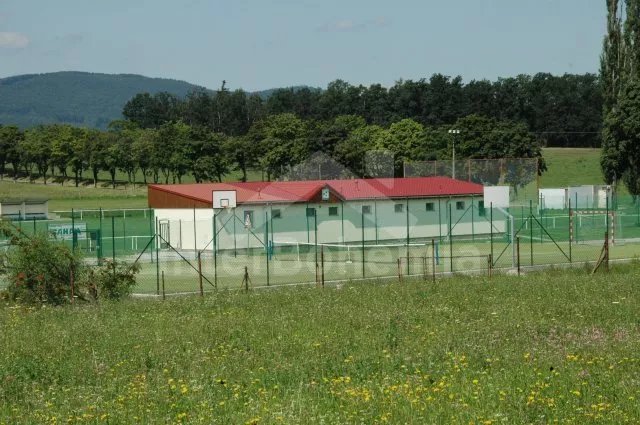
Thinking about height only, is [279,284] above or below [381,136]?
below

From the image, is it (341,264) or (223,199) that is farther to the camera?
(223,199)

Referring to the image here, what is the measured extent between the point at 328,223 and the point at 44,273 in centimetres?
2681

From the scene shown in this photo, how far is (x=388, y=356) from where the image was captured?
13320 mm

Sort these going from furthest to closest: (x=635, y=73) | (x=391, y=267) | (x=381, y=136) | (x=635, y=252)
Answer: (x=381, y=136) < (x=635, y=73) < (x=635, y=252) < (x=391, y=267)

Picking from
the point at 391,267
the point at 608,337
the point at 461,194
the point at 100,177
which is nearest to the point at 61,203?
the point at 100,177

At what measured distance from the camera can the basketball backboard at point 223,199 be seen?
46.0 metres

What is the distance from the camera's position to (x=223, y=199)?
→ 46.2 meters

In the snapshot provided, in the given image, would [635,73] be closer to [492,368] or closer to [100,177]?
[492,368]

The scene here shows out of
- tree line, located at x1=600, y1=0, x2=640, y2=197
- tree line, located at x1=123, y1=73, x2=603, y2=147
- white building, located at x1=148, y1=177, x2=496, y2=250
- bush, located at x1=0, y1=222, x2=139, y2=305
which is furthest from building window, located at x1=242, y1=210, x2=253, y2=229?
tree line, located at x1=123, y1=73, x2=603, y2=147

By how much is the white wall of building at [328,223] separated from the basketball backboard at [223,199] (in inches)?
13.5

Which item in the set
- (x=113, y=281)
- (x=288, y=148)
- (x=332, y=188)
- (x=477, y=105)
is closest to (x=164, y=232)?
(x=332, y=188)

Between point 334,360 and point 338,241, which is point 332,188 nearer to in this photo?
point 338,241

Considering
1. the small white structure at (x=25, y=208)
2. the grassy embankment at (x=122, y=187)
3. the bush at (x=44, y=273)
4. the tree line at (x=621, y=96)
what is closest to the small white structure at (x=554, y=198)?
the tree line at (x=621, y=96)

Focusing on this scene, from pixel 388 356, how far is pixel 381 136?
94.0 meters
